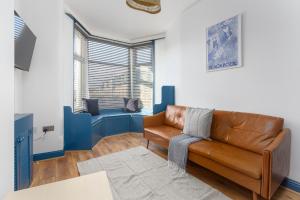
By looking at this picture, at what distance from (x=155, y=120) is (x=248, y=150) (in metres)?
1.75

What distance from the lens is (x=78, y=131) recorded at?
3.06m

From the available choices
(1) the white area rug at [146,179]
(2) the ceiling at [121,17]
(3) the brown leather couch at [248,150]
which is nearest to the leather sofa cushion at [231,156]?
(3) the brown leather couch at [248,150]

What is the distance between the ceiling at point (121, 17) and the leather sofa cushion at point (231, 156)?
255 centimetres

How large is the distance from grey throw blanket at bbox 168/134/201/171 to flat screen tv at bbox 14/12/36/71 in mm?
2273

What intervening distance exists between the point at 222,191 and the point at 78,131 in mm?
2556

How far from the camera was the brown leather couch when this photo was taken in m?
1.47

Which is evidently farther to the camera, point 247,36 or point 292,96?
point 247,36

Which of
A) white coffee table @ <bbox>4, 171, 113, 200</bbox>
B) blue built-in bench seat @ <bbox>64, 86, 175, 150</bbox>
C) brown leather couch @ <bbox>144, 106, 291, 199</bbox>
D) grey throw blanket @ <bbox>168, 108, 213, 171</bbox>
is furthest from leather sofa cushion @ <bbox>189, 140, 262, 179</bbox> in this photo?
blue built-in bench seat @ <bbox>64, 86, 175, 150</bbox>

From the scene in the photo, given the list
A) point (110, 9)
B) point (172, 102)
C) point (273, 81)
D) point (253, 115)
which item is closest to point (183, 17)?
point (110, 9)

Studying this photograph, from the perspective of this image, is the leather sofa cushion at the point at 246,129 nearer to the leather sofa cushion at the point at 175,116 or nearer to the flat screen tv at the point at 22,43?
the leather sofa cushion at the point at 175,116

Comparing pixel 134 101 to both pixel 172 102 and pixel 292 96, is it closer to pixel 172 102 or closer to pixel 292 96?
pixel 172 102

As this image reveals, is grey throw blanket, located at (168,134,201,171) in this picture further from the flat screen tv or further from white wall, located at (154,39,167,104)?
the flat screen tv

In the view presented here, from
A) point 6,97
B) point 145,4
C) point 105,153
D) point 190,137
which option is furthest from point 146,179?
point 145,4

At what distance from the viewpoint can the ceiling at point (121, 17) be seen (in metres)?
2.99
